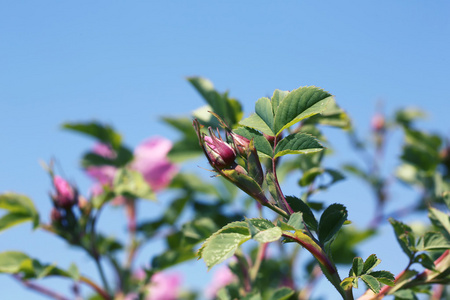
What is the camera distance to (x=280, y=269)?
7.48ft

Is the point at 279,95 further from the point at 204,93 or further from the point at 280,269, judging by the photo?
the point at 280,269

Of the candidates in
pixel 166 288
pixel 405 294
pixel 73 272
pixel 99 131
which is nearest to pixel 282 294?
pixel 405 294

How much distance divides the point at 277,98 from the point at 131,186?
3.89ft

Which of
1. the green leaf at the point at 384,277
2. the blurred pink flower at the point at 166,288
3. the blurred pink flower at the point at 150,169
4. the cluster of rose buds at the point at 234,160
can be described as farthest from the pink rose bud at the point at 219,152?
the blurred pink flower at the point at 166,288

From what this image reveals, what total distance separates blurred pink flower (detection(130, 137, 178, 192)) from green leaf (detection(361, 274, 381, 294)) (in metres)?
1.83

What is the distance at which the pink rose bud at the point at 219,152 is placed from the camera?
849mm

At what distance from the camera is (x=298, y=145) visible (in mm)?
876

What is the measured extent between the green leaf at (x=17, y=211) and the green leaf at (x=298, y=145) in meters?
1.31

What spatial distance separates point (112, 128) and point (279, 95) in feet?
4.69

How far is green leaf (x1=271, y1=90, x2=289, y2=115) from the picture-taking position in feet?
3.03

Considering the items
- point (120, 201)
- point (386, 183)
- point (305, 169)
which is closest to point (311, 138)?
point (305, 169)

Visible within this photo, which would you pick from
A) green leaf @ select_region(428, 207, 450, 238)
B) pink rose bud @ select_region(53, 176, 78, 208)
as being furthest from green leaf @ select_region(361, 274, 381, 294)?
pink rose bud @ select_region(53, 176, 78, 208)

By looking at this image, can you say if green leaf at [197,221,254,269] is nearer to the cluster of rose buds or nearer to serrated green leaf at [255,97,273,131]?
the cluster of rose buds

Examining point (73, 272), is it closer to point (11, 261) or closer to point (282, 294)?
point (11, 261)
